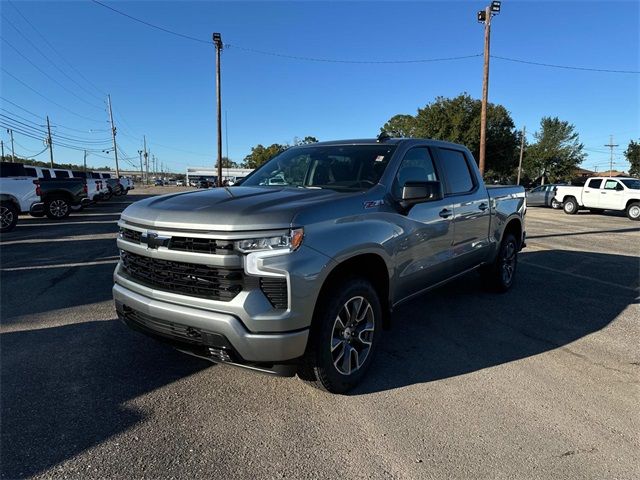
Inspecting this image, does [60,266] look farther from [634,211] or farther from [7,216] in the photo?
[634,211]

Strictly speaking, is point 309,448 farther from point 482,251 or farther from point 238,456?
point 482,251

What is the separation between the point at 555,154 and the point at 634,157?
437 inches

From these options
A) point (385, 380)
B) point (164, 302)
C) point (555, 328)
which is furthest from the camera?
point (555, 328)

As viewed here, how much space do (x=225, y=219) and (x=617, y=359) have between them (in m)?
3.89

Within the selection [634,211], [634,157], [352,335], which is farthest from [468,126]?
[352,335]

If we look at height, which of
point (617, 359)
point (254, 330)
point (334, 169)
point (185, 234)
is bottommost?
point (617, 359)

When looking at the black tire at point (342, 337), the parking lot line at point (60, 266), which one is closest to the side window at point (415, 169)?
the black tire at point (342, 337)

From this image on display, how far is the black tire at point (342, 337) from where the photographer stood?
3.10m

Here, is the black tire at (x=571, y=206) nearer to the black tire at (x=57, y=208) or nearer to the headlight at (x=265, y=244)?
the black tire at (x=57, y=208)

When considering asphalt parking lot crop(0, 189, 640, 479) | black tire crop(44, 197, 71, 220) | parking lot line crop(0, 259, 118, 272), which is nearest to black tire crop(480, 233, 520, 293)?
asphalt parking lot crop(0, 189, 640, 479)

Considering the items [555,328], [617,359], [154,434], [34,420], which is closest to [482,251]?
[555,328]

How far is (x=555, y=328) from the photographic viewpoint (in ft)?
16.4

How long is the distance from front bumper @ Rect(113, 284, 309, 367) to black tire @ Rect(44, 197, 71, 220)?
15798mm

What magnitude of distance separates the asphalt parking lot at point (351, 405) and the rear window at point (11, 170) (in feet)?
41.1
